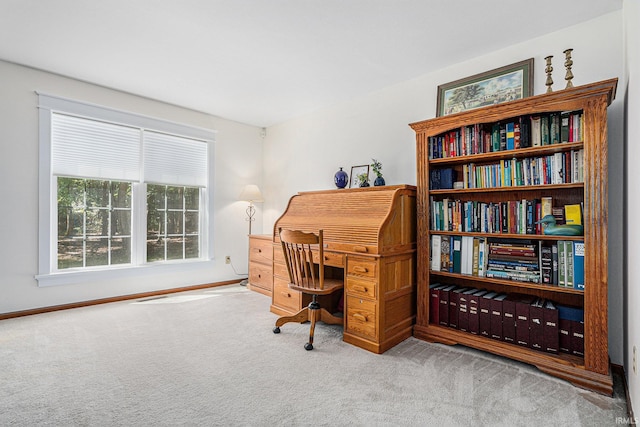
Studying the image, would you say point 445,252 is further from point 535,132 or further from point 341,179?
point 341,179

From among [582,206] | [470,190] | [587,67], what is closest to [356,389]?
[470,190]

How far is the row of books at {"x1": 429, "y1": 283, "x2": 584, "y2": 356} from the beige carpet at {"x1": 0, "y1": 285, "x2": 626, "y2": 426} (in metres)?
0.20

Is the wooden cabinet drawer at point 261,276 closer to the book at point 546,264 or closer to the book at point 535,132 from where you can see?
the book at point 546,264

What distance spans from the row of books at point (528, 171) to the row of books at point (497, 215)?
0.15 metres

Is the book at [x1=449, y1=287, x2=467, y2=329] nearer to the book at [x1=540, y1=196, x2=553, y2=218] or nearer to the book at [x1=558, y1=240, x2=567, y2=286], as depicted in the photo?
the book at [x1=558, y1=240, x2=567, y2=286]

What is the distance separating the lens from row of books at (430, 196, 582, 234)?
7.26 feet

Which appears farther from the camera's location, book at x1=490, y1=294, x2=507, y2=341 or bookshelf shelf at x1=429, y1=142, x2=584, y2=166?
book at x1=490, y1=294, x2=507, y2=341

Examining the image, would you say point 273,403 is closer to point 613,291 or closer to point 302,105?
point 613,291

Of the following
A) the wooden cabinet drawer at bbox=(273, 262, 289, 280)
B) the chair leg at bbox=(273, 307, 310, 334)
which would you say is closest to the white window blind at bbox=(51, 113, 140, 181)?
the wooden cabinet drawer at bbox=(273, 262, 289, 280)

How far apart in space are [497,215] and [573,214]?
1.52 feet

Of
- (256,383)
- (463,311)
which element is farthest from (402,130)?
(256,383)

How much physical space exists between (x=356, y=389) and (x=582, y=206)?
1.91m

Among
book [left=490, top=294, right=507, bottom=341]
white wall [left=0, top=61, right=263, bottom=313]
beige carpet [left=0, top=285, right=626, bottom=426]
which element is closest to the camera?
beige carpet [left=0, top=285, right=626, bottom=426]

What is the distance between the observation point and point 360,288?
2.55 meters
